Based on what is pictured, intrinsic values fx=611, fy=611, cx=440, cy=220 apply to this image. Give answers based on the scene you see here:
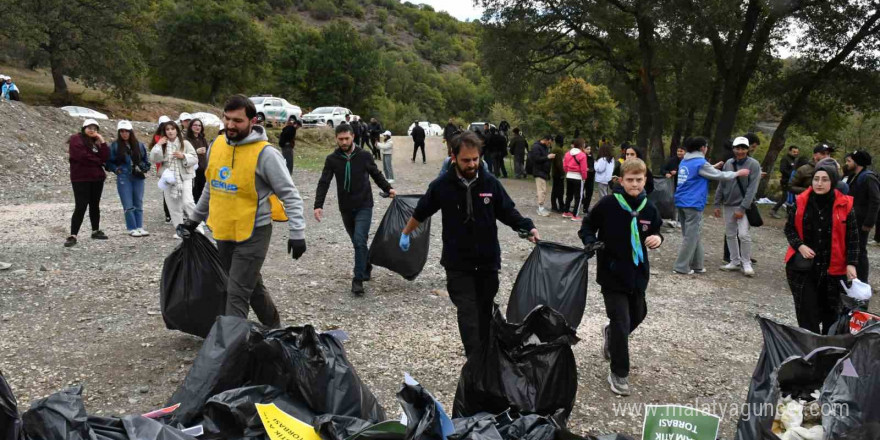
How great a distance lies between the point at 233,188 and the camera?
12.3 ft

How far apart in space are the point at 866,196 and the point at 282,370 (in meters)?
6.33

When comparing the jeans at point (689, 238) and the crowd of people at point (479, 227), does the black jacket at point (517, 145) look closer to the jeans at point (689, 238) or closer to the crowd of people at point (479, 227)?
the jeans at point (689, 238)

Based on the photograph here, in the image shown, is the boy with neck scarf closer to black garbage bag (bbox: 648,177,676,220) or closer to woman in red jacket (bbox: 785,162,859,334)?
woman in red jacket (bbox: 785,162,859,334)

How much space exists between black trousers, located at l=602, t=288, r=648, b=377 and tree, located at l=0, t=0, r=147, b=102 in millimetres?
29587

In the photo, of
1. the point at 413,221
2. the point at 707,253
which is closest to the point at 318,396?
the point at 413,221

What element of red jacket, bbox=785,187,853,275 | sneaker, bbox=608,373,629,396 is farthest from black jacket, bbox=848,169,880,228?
sneaker, bbox=608,373,629,396

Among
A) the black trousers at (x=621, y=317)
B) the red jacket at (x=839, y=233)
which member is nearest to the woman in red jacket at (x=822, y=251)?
the red jacket at (x=839, y=233)

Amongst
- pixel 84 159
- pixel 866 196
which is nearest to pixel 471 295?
pixel 866 196

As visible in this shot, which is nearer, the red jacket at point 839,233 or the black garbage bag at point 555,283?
the black garbage bag at point 555,283

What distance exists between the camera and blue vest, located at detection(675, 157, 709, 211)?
718 centimetres

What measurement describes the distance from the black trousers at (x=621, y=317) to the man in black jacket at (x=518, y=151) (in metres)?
13.7

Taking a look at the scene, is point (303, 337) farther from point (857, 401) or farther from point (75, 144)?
point (75, 144)

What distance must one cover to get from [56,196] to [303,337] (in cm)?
1096

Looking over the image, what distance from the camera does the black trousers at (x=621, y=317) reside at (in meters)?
3.79
